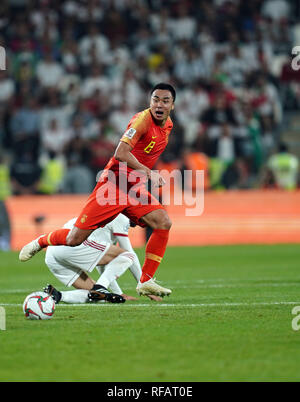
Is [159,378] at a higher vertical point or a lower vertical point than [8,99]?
lower

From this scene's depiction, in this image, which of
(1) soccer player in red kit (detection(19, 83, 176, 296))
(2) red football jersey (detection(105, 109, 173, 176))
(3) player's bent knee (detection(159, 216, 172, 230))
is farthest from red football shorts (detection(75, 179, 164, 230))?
(2) red football jersey (detection(105, 109, 173, 176))

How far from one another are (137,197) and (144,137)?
25.8 inches

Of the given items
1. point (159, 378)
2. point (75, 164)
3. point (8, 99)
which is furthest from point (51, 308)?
point (8, 99)

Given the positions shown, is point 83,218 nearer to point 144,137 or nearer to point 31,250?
point 31,250

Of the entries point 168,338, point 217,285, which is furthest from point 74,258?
point 168,338

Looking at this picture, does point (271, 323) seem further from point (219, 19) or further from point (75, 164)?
point (219, 19)

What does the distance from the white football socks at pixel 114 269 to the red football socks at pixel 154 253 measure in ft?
0.98

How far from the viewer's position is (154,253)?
9359 mm

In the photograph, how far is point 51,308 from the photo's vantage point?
8031 mm

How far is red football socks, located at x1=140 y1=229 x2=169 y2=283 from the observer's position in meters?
9.28

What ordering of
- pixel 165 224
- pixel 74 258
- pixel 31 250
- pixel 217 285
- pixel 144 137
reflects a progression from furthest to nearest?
pixel 217 285, pixel 31 250, pixel 74 258, pixel 144 137, pixel 165 224

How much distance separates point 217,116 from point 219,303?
45.7ft

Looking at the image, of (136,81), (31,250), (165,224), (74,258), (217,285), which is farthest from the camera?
(136,81)

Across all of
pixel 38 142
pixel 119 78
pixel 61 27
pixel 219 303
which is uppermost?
pixel 61 27
